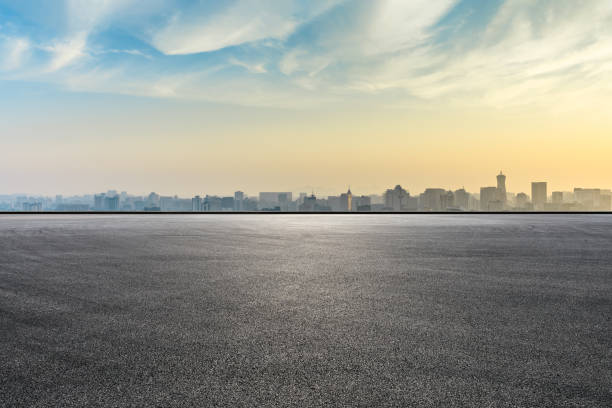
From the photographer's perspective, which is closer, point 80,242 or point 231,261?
point 231,261

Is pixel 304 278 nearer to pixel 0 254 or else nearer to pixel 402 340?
pixel 402 340

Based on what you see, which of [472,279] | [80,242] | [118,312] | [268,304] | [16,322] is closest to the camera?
[16,322]

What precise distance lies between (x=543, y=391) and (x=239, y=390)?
8.13 ft

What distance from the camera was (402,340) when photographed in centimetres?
494

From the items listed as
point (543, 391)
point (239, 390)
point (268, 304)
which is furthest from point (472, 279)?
point (239, 390)

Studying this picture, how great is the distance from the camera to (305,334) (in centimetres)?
515

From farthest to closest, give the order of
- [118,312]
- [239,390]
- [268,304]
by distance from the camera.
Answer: [268,304], [118,312], [239,390]

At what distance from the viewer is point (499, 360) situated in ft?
14.3

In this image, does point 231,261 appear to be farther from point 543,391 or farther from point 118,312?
point 543,391

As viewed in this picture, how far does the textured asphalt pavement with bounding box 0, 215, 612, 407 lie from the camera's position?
369cm

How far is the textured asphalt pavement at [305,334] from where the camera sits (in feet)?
12.1

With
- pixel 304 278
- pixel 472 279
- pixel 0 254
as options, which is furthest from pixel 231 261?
pixel 0 254

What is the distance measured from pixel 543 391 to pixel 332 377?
1.72 metres

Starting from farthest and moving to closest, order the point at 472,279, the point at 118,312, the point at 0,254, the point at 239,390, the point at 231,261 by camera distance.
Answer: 1. the point at 0,254
2. the point at 231,261
3. the point at 472,279
4. the point at 118,312
5. the point at 239,390
